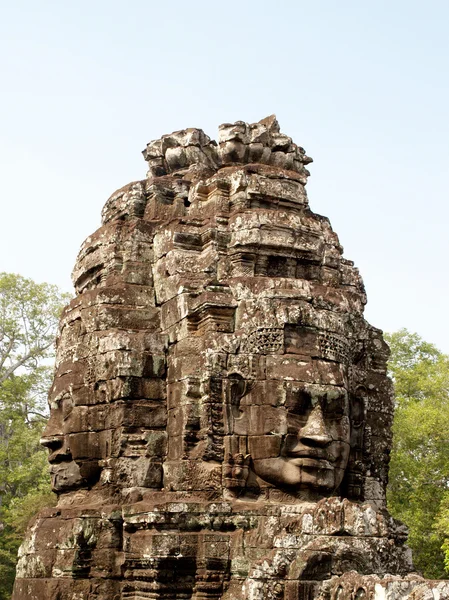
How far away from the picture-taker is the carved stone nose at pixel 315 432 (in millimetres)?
10375

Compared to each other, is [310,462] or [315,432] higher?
[315,432]

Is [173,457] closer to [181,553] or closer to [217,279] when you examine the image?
[181,553]

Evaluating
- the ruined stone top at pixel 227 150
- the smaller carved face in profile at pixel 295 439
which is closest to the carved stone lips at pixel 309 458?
the smaller carved face in profile at pixel 295 439

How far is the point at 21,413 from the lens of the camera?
2920cm

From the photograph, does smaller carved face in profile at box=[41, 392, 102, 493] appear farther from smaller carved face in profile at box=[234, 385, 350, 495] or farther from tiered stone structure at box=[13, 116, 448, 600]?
smaller carved face in profile at box=[234, 385, 350, 495]

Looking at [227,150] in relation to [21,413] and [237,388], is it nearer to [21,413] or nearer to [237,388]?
[237,388]

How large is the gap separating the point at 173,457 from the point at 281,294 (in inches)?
95.0

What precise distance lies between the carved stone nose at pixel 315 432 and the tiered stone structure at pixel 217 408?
24mm

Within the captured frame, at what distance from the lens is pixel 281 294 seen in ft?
36.1

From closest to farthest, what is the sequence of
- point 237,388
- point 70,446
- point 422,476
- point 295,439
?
point 295,439 → point 237,388 → point 70,446 → point 422,476

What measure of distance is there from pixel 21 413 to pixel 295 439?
66.6 ft

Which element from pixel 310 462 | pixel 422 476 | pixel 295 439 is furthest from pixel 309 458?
pixel 422 476

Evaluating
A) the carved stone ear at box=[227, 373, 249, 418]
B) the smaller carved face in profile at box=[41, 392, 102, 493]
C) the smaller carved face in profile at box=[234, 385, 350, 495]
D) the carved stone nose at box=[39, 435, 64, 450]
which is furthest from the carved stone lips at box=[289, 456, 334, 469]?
the carved stone nose at box=[39, 435, 64, 450]

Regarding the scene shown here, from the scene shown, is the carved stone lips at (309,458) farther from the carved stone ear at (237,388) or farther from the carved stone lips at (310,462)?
the carved stone ear at (237,388)
